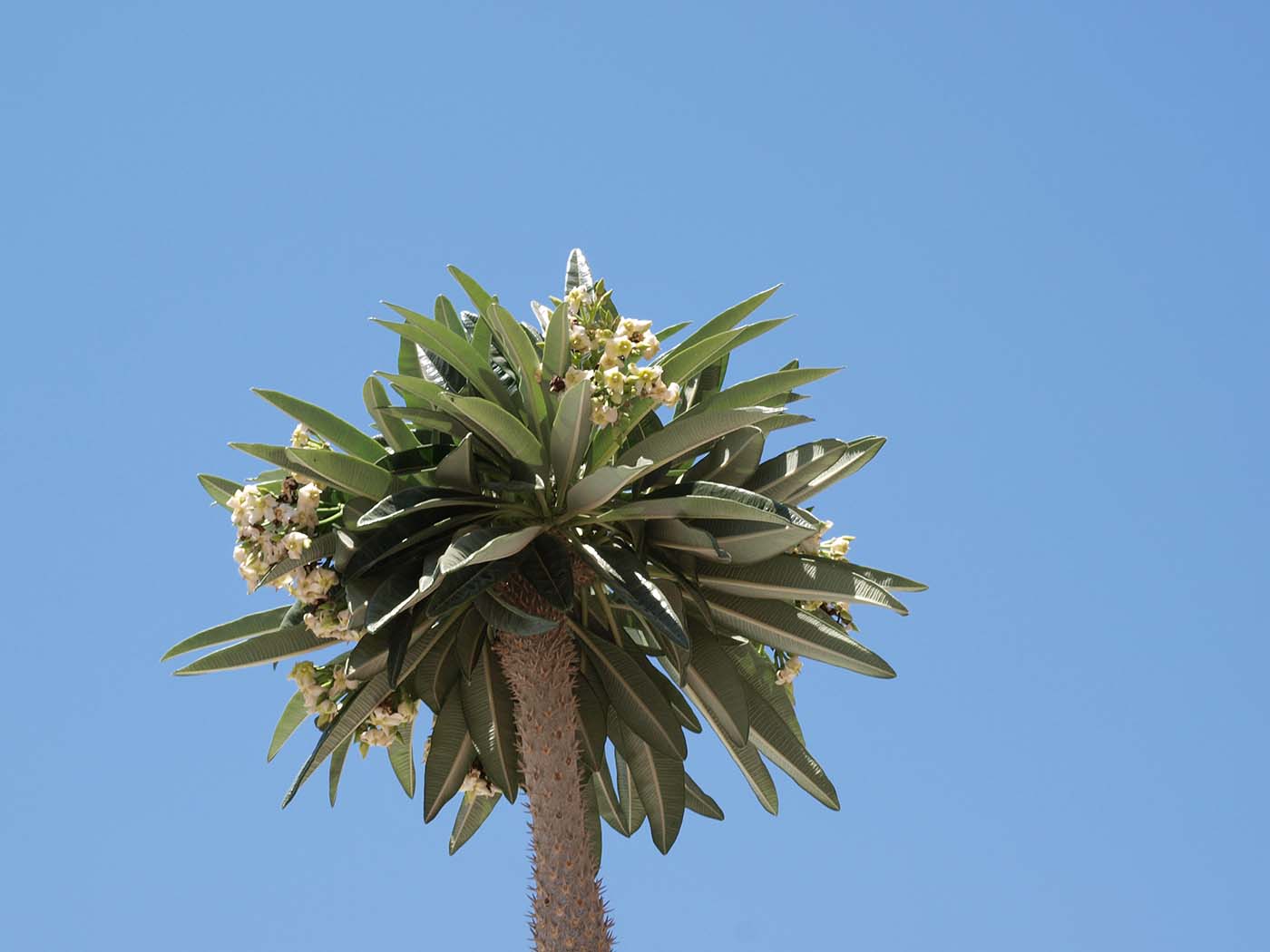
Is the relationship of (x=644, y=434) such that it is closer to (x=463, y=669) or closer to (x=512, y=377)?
(x=512, y=377)

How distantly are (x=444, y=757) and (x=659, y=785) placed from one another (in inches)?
35.0

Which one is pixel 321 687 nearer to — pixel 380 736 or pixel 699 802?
pixel 380 736

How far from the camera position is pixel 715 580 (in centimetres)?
573

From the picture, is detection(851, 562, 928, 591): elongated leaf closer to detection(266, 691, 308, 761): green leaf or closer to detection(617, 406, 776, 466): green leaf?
detection(617, 406, 776, 466): green leaf

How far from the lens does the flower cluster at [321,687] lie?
19.2ft

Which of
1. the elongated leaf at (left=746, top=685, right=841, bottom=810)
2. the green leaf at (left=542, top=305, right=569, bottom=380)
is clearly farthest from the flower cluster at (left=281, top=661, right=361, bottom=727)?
the elongated leaf at (left=746, top=685, right=841, bottom=810)

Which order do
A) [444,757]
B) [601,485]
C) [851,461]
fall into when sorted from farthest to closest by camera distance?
[444,757] < [851,461] < [601,485]

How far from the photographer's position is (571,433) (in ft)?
17.3

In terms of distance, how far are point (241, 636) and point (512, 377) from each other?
1.50m

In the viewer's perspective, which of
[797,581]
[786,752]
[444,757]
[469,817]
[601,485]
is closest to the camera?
[601,485]

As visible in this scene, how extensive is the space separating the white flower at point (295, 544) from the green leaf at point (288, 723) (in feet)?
3.81

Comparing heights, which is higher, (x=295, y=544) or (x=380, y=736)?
(x=295, y=544)

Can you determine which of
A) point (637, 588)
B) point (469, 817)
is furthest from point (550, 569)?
point (469, 817)

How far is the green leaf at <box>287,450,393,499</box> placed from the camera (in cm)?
534
